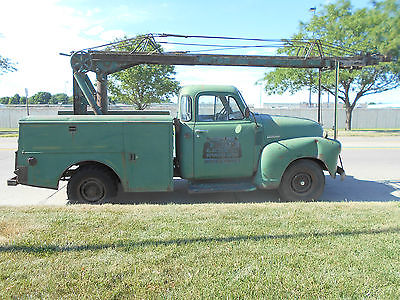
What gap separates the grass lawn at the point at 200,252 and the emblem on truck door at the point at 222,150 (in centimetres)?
109

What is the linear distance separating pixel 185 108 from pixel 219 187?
1567 mm

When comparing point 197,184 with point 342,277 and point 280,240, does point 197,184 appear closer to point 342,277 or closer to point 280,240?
point 280,240

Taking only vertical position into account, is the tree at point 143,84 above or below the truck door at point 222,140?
above

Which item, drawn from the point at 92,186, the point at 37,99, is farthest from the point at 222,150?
the point at 37,99

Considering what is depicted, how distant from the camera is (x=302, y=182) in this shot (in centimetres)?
573

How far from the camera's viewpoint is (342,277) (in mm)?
2869

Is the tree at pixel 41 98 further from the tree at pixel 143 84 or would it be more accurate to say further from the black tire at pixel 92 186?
the black tire at pixel 92 186

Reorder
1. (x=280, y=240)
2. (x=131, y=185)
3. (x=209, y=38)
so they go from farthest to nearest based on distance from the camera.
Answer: (x=209, y=38), (x=131, y=185), (x=280, y=240)

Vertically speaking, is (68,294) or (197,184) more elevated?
(197,184)

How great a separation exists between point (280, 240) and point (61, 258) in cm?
235

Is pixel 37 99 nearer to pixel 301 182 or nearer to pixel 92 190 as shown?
pixel 92 190

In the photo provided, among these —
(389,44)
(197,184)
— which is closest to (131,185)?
(197,184)

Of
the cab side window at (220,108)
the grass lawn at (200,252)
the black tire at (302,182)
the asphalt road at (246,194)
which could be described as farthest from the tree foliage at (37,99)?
the grass lawn at (200,252)

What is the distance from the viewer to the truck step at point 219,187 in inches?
217
